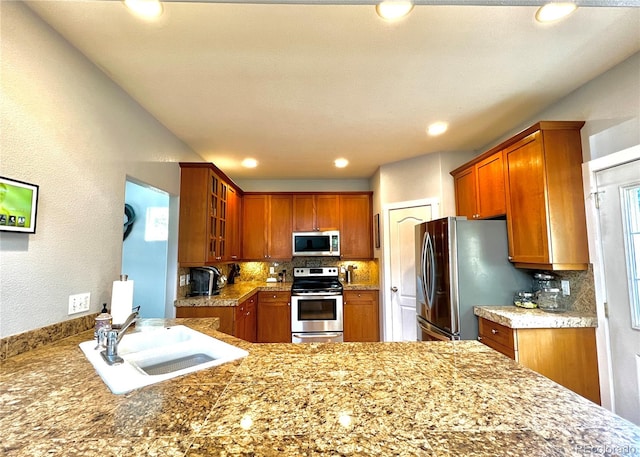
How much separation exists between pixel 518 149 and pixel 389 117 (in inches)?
42.8

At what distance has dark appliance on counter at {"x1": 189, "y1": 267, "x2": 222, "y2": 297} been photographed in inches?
122

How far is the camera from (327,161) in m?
3.73

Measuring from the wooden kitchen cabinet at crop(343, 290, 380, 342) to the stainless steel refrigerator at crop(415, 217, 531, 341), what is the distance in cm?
141

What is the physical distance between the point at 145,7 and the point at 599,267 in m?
3.12

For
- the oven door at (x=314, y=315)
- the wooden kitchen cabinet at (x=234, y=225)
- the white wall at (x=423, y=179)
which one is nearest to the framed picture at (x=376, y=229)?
the white wall at (x=423, y=179)

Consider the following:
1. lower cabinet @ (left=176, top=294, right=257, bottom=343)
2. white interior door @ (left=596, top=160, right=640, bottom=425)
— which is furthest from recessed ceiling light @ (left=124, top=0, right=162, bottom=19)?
white interior door @ (left=596, top=160, right=640, bottom=425)

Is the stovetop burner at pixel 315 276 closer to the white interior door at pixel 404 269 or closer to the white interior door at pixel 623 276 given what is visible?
the white interior door at pixel 404 269

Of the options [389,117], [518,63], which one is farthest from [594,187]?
[389,117]

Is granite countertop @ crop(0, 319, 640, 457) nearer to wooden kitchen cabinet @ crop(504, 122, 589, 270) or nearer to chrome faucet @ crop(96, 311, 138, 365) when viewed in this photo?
chrome faucet @ crop(96, 311, 138, 365)

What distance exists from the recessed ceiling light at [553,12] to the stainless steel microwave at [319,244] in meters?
3.20

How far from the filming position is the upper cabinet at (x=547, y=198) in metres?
2.05

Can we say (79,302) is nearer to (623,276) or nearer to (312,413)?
(312,413)

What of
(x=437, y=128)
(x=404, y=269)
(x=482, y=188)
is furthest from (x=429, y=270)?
(x=437, y=128)

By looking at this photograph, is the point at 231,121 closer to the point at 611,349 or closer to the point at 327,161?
the point at 327,161
